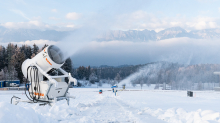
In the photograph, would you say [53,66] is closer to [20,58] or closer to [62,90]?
[62,90]

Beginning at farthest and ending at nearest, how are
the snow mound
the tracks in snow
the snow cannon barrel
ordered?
the snow cannon barrel → the tracks in snow → the snow mound

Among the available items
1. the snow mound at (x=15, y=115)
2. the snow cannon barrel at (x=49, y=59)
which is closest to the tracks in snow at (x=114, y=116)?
the snow mound at (x=15, y=115)

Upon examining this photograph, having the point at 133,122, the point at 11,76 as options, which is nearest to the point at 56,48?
the point at 133,122

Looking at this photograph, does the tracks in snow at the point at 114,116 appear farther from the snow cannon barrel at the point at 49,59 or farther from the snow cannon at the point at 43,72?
the snow cannon barrel at the point at 49,59

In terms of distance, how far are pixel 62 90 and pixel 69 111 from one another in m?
2.42

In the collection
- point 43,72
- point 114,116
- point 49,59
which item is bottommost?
point 114,116

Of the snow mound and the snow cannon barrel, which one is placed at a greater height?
the snow cannon barrel

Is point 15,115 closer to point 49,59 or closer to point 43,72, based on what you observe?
point 43,72

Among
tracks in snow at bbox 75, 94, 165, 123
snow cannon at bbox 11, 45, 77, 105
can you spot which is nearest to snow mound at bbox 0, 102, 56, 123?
tracks in snow at bbox 75, 94, 165, 123

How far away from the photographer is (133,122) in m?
7.93

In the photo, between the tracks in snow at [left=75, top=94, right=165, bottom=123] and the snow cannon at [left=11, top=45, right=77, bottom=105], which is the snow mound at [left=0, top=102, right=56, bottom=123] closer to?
the tracks in snow at [left=75, top=94, right=165, bottom=123]

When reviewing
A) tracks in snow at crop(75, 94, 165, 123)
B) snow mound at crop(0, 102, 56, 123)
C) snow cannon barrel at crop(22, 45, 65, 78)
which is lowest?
tracks in snow at crop(75, 94, 165, 123)

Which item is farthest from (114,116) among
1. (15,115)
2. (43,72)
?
(15,115)

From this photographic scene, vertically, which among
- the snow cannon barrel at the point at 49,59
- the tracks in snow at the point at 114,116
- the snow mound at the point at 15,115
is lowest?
the tracks in snow at the point at 114,116
